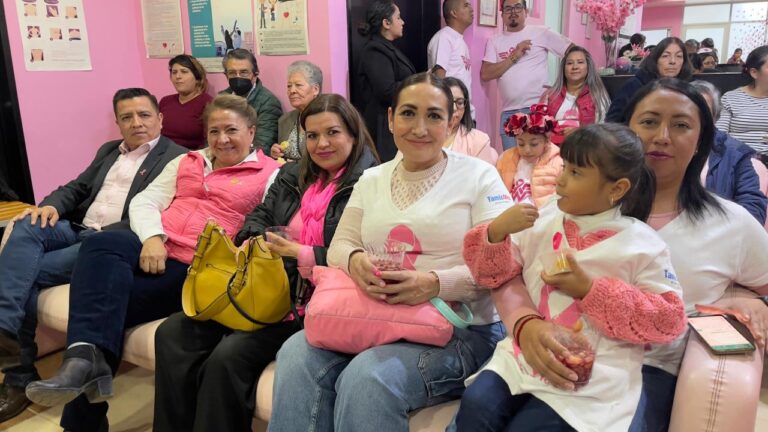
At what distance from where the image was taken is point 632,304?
4.06ft

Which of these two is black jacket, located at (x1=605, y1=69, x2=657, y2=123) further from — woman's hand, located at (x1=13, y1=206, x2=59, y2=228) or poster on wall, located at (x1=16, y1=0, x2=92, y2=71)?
poster on wall, located at (x1=16, y1=0, x2=92, y2=71)

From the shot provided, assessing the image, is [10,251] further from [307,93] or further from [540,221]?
[540,221]

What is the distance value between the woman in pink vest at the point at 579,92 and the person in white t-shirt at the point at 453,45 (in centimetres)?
64

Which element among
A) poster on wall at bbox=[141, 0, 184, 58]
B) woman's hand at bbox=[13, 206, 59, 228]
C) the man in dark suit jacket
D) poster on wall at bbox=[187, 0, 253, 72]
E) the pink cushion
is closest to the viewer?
the pink cushion

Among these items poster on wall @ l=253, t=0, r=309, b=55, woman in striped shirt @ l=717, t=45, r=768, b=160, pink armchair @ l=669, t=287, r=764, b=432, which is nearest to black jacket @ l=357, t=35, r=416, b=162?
poster on wall @ l=253, t=0, r=309, b=55

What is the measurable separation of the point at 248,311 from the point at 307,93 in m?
1.72

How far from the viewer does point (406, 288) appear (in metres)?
1.58

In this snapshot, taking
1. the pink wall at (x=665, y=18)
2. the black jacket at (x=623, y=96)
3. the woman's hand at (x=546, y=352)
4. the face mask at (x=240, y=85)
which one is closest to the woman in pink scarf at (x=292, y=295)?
the woman's hand at (x=546, y=352)

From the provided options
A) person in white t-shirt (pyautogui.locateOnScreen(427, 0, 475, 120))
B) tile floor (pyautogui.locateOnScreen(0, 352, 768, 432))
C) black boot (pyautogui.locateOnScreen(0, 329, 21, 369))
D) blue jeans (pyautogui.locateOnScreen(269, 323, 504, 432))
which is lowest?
tile floor (pyautogui.locateOnScreen(0, 352, 768, 432))

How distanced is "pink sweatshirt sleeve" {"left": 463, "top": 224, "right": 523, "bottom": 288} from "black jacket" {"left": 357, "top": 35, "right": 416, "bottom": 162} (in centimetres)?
207

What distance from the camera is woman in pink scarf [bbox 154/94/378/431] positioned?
176cm

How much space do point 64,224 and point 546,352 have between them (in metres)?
2.30

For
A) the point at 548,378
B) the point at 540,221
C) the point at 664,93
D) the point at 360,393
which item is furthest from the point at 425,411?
the point at 664,93

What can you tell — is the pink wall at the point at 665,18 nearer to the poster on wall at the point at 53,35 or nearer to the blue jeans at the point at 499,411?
the poster on wall at the point at 53,35
